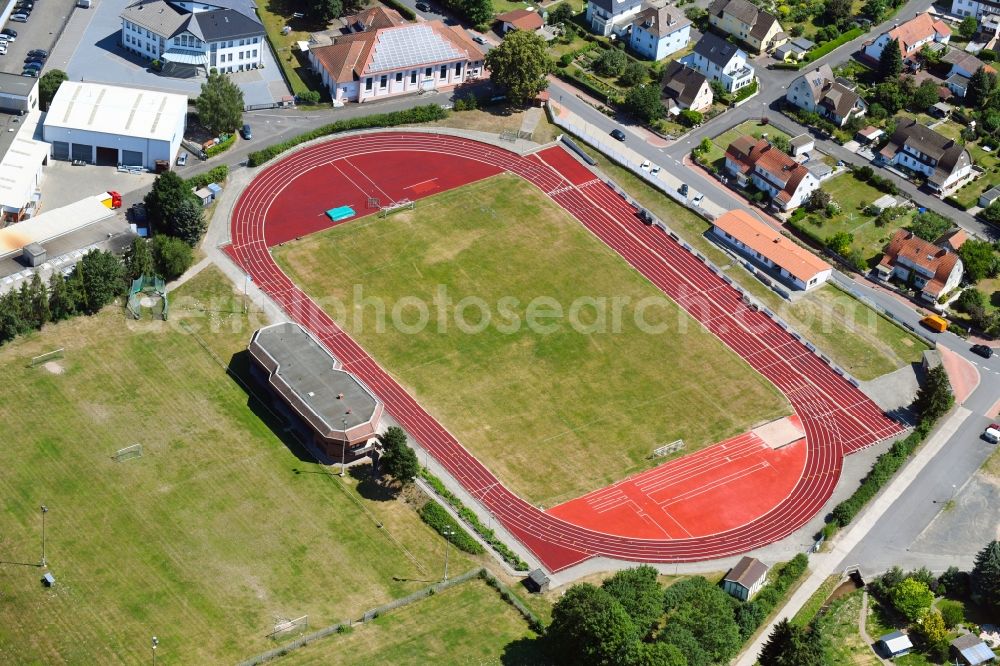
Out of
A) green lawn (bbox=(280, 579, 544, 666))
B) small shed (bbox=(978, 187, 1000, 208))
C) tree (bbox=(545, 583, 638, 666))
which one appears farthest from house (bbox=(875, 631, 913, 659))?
small shed (bbox=(978, 187, 1000, 208))

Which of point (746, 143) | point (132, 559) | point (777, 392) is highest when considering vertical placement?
point (746, 143)

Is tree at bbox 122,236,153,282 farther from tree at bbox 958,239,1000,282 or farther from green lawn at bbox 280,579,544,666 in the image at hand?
tree at bbox 958,239,1000,282

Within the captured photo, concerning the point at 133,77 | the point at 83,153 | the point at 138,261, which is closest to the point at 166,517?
the point at 138,261

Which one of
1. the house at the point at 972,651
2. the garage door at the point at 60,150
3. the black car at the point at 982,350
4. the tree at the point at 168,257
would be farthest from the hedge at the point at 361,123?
the house at the point at 972,651

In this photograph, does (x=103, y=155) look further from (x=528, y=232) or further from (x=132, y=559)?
(x=132, y=559)

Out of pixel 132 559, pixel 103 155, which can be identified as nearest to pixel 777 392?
pixel 132 559

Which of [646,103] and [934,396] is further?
[646,103]

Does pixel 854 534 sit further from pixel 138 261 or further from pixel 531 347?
pixel 138 261

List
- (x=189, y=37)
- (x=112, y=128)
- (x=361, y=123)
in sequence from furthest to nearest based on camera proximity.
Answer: (x=189, y=37) < (x=361, y=123) < (x=112, y=128)
